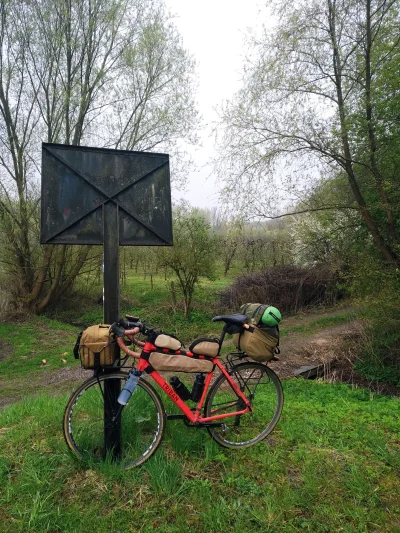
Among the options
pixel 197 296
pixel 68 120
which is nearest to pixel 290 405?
pixel 197 296

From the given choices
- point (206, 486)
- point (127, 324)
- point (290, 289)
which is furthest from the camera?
point (290, 289)

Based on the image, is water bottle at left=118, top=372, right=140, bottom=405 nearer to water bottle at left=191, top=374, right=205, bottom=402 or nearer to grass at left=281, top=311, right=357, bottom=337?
water bottle at left=191, top=374, right=205, bottom=402

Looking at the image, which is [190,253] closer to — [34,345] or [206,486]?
[34,345]

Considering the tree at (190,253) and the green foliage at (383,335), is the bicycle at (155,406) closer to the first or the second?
the green foliage at (383,335)

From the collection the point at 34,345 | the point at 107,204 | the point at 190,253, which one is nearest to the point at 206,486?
the point at 107,204

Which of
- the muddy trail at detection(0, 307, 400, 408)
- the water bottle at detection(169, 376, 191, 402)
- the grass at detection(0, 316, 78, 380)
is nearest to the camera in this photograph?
the water bottle at detection(169, 376, 191, 402)

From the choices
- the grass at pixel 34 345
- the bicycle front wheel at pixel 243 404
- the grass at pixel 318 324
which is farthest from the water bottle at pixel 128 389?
the grass at pixel 318 324

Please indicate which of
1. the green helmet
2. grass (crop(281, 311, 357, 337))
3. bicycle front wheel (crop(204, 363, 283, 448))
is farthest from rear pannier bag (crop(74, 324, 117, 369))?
grass (crop(281, 311, 357, 337))

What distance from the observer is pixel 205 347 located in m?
2.85

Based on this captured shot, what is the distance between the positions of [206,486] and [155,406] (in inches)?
26.9

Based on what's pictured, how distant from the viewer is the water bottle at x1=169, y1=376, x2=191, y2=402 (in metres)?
2.80

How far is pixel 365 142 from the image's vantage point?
8.87m

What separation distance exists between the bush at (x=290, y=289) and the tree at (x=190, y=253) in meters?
1.81

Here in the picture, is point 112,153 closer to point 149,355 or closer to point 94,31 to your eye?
point 149,355
